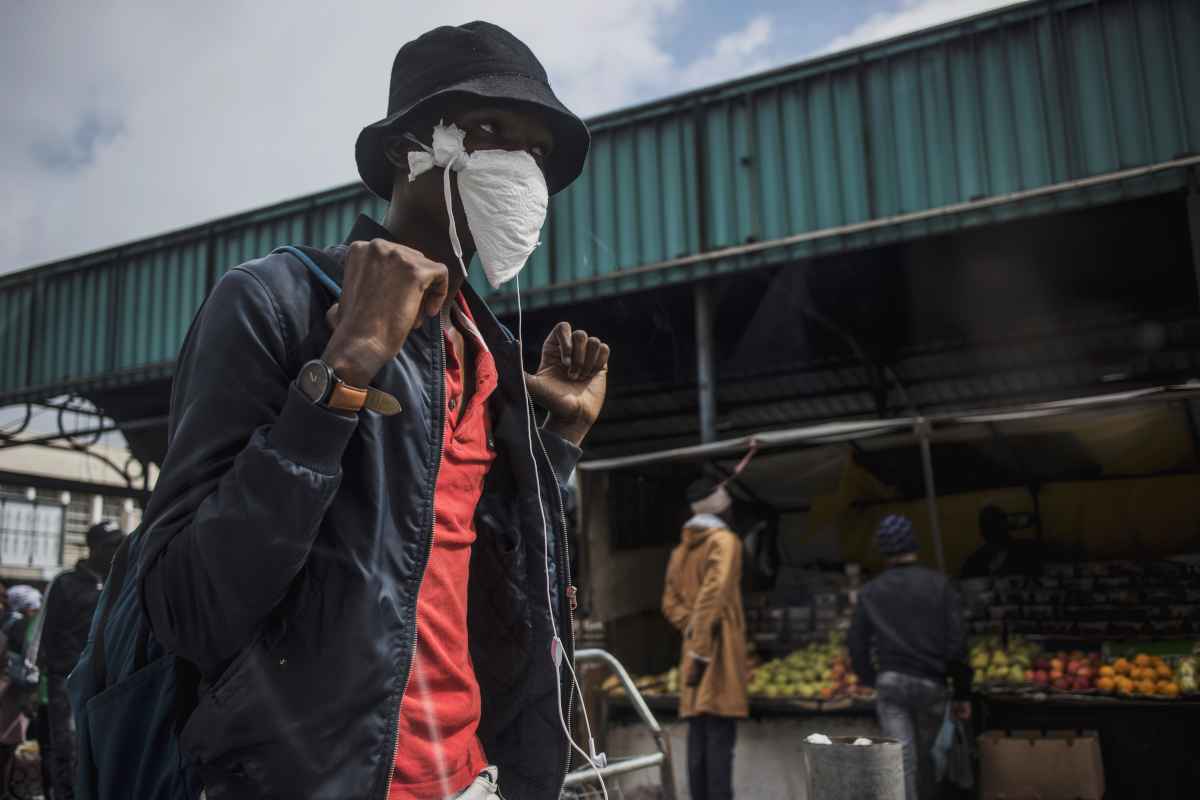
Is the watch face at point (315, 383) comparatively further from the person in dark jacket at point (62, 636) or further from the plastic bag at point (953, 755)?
the person in dark jacket at point (62, 636)

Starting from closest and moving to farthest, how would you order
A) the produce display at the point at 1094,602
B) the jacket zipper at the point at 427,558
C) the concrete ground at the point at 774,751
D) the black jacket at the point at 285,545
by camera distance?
the black jacket at the point at 285,545 → the jacket zipper at the point at 427,558 → the concrete ground at the point at 774,751 → the produce display at the point at 1094,602

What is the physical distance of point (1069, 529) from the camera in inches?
455

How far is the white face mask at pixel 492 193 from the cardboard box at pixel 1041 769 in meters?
6.10

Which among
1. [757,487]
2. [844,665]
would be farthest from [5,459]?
[844,665]

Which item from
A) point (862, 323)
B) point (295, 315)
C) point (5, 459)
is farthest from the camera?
point (5, 459)

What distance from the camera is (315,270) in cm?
146

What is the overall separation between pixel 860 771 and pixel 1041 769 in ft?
8.76

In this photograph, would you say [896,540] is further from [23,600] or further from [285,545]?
[23,600]

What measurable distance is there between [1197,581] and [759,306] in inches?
199

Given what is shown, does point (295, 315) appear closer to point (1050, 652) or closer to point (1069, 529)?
point (1050, 652)

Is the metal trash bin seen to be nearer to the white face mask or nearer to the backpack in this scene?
the white face mask

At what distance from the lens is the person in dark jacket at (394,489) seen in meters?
1.19

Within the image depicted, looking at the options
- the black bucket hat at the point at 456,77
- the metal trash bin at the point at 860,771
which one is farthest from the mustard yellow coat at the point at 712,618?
the black bucket hat at the point at 456,77

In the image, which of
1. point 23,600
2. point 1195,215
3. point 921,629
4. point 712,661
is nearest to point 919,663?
point 921,629
